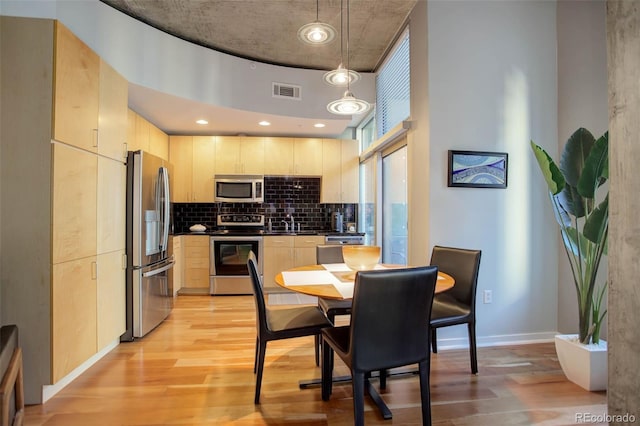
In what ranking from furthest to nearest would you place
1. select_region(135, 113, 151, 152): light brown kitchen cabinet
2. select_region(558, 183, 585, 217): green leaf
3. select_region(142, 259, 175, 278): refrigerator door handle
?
select_region(135, 113, 151, 152): light brown kitchen cabinet → select_region(142, 259, 175, 278): refrigerator door handle → select_region(558, 183, 585, 217): green leaf

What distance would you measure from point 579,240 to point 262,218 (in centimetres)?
408

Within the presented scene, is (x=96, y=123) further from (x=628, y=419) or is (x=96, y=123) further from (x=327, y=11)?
(x=628, y=419)

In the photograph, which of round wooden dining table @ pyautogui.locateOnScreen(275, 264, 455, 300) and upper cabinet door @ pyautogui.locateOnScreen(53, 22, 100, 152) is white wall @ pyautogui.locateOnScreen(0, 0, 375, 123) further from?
round wooden dining table @ pyautogui.locateOnScreen(275, 264, 455, 300)

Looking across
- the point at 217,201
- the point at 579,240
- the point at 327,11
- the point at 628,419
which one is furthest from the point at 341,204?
the point at 628,419

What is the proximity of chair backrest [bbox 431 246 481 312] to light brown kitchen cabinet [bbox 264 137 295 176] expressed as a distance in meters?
2.99

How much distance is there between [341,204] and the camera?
5379 mm

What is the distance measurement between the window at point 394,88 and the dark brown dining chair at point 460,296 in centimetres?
159

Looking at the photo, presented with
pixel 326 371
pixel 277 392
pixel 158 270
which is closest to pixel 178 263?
pixel 158 270

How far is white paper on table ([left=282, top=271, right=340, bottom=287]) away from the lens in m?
1.89

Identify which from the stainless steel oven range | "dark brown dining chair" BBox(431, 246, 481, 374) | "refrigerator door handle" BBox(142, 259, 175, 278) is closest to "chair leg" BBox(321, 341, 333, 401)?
"dark brown dining chair" BBox(431, 246, 481, 374)

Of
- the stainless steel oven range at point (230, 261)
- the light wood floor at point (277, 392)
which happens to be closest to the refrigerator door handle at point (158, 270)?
the light wood floor at point (277, 392)

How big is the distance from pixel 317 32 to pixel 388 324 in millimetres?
1842

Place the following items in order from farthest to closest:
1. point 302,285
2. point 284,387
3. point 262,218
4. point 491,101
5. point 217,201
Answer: point 262,218, point 217,201, point 491,101, point 284,387, point 302,285

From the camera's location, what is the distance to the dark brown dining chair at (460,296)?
7.18 ft
